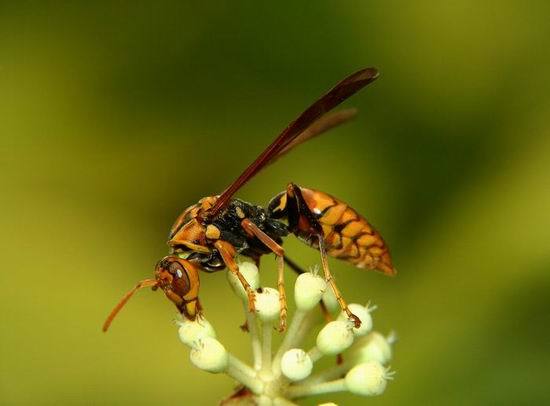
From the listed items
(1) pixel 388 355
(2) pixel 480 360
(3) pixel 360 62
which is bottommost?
(1) pixel 388 355

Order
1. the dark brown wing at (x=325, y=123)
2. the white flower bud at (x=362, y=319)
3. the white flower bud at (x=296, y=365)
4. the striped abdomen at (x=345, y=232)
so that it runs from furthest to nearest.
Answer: the dark brown wing at (x=325, y=123) < the striped abdomen at (x=345, y=232) < the white flower bud at (x=362, y=319) < the white flower bud at (x=296, y=365)

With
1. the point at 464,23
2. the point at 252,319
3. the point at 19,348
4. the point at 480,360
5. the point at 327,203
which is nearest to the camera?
the point at 252,319

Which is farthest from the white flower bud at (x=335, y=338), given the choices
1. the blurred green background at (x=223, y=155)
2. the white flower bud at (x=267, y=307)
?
the blurred green background at (x=223, y=155)

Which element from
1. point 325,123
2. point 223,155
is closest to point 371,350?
point 325,123

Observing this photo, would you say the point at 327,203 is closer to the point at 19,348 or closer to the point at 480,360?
the point at 480,360

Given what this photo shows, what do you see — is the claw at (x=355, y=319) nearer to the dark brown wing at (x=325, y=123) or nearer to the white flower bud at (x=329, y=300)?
the white flower bud at (x=329, y=300)

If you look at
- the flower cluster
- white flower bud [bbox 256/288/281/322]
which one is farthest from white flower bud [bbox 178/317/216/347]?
white flower bud [bbox 256/288/281/322]

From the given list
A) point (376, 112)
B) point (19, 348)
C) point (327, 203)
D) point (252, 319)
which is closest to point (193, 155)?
point (376, 112)

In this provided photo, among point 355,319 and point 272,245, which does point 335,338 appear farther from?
point 272,245
